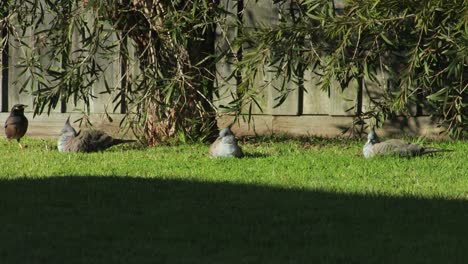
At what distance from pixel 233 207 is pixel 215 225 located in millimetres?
810

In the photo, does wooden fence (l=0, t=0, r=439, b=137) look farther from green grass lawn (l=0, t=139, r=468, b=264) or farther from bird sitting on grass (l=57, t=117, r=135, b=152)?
green grass lawn (l=0, t=139, r=468, b=264)

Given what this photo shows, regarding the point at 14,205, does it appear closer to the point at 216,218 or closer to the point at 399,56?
the point at 216,218

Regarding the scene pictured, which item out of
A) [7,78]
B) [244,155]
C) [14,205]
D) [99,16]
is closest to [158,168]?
[244,155]

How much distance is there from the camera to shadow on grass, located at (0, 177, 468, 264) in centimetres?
612

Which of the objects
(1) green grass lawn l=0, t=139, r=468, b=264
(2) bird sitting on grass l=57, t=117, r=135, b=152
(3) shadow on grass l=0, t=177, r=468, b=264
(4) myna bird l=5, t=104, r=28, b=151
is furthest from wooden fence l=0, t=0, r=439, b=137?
(3) shadow on grass l=0, t=177, r=468, b=264

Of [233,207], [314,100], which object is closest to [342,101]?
[314,100]

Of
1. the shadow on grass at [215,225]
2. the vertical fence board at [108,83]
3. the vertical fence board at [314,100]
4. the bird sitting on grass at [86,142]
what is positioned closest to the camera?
the shadow on grass at [215,225]

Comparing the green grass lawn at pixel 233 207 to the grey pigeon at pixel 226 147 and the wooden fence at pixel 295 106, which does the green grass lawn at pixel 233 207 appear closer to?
the grey pigeon at pixel 226 147

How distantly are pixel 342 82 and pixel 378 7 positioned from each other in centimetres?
94

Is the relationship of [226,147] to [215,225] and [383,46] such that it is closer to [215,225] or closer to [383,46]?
[383,46]

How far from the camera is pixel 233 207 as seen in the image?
25.8 feet

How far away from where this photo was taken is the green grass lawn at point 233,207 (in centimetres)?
621

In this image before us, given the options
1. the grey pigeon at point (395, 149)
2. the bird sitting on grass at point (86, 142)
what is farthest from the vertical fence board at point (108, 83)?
the grey pigeon at point (395, 149)

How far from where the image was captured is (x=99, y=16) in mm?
11141
